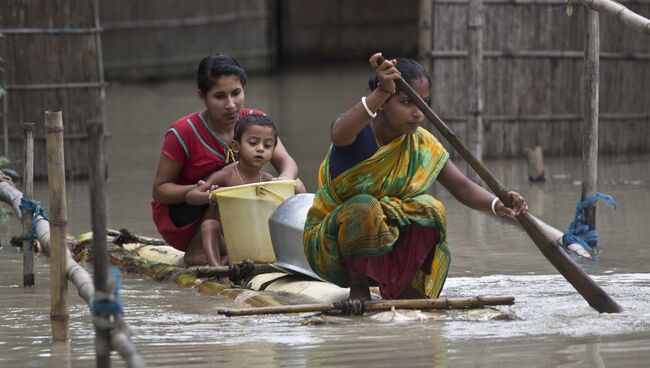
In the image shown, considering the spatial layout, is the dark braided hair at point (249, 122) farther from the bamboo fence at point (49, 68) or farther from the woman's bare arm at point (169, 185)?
the bamboo fence at point (49, 68)

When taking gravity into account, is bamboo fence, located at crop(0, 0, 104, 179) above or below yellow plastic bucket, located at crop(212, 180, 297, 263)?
above

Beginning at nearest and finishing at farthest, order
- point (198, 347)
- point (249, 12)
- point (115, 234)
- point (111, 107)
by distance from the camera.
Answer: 1. point (198, 347)
2. point (115, 234)
3. point (111, 107)
4. point (249, 12)

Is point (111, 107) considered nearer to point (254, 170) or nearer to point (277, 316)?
point (254, 170)

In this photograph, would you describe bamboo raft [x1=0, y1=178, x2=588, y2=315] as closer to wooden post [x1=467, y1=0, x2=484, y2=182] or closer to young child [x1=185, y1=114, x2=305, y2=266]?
young child [x1=185, y1=114, x2=305, y2=266]

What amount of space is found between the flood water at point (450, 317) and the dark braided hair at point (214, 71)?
960 mm

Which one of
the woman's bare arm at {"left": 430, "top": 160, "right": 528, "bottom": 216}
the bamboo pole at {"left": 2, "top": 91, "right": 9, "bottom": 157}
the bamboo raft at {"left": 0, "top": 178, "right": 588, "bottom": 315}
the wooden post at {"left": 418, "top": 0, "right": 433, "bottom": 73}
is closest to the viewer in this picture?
the woman's bare arm at {"left": 430, "top": 160, "right": 528, "bottom": 216}

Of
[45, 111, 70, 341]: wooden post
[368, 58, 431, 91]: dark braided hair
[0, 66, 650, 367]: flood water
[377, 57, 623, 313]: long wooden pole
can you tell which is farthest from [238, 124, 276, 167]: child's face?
[45, 111, 70, 341]: wooden post

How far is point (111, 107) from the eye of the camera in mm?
15734

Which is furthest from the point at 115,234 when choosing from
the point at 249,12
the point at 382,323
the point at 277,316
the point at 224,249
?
the point at 249,12

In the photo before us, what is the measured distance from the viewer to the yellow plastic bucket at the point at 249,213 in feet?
19.9

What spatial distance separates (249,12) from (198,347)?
15838 millimetres

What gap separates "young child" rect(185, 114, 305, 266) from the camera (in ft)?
20.0

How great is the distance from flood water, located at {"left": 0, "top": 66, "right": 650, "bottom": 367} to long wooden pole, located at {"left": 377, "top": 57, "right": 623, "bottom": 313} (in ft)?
0.24

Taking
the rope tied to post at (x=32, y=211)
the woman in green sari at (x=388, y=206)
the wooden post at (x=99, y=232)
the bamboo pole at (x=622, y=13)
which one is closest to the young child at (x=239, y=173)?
the rope tied to post at (x=32, y=211)
